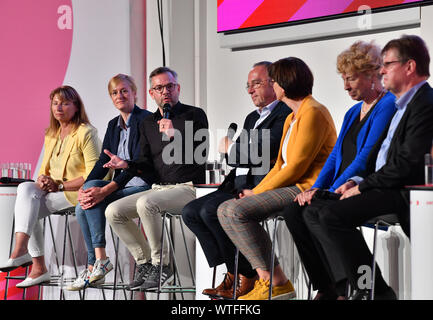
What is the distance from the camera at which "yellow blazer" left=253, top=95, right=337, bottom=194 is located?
3.57 meters

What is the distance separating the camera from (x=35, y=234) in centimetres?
493

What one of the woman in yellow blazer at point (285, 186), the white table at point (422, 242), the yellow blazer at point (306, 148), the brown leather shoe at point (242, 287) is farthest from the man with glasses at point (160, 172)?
the white table at point (422, 242)

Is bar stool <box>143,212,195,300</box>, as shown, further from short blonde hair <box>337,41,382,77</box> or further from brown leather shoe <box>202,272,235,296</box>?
short blonde hair <box>337,41,382,77</box>

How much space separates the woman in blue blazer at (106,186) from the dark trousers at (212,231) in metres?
0.77

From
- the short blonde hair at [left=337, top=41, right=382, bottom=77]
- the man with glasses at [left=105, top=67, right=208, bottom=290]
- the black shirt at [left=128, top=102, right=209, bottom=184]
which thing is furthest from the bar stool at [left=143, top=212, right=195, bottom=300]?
the short blonde hair at [left=337, top=41, right=382, bottom=77]

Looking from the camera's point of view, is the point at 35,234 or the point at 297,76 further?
the point at 35,234

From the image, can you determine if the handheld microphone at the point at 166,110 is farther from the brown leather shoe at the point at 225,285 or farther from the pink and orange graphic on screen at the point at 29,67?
the pink and orange graphic on screen at the point at 29,67

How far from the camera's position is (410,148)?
3002 mm

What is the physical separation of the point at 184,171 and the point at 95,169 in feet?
2.29

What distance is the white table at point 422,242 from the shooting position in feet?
9.43

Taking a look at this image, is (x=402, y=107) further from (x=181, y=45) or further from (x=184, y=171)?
(x=181, y=45)
